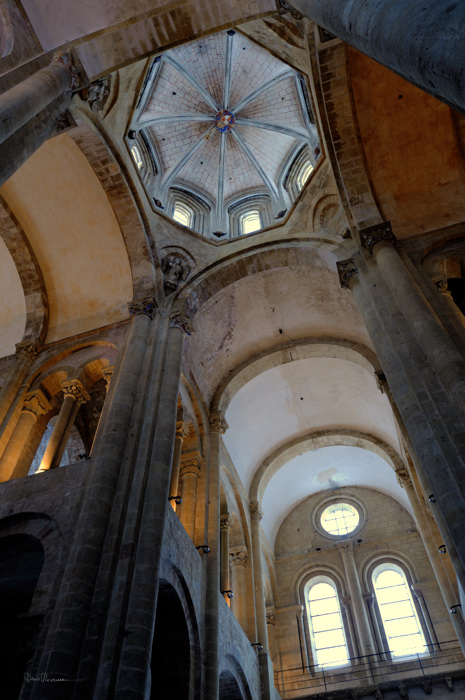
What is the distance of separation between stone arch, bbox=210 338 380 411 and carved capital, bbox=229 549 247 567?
398cm

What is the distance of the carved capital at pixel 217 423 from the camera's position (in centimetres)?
1356

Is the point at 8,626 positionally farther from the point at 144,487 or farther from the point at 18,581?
the point at 144,487

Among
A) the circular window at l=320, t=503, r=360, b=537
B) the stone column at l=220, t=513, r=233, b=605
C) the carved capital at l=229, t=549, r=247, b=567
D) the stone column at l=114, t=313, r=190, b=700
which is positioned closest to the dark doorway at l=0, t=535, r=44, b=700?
the stone column at l=114, t=313, r=190, b=700

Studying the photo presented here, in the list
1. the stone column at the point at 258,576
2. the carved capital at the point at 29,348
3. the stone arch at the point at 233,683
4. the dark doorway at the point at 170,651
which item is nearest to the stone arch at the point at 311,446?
the stone column at the point at 258,576

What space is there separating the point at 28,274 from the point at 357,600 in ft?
44.5

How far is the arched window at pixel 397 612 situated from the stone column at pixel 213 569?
764cm

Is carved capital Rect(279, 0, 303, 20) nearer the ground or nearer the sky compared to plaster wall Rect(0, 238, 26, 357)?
nearer the sky

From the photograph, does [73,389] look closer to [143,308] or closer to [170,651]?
[143,308]

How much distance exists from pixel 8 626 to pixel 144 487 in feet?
11.0

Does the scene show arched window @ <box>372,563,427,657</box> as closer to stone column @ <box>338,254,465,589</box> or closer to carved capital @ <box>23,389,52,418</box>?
stone column @ <box>338,254,465,589</box>

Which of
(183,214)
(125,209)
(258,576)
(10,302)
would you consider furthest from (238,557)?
(183,214)

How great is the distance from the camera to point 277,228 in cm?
1376

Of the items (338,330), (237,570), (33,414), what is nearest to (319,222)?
(338,330)

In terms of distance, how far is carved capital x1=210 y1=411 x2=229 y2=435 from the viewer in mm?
13562
